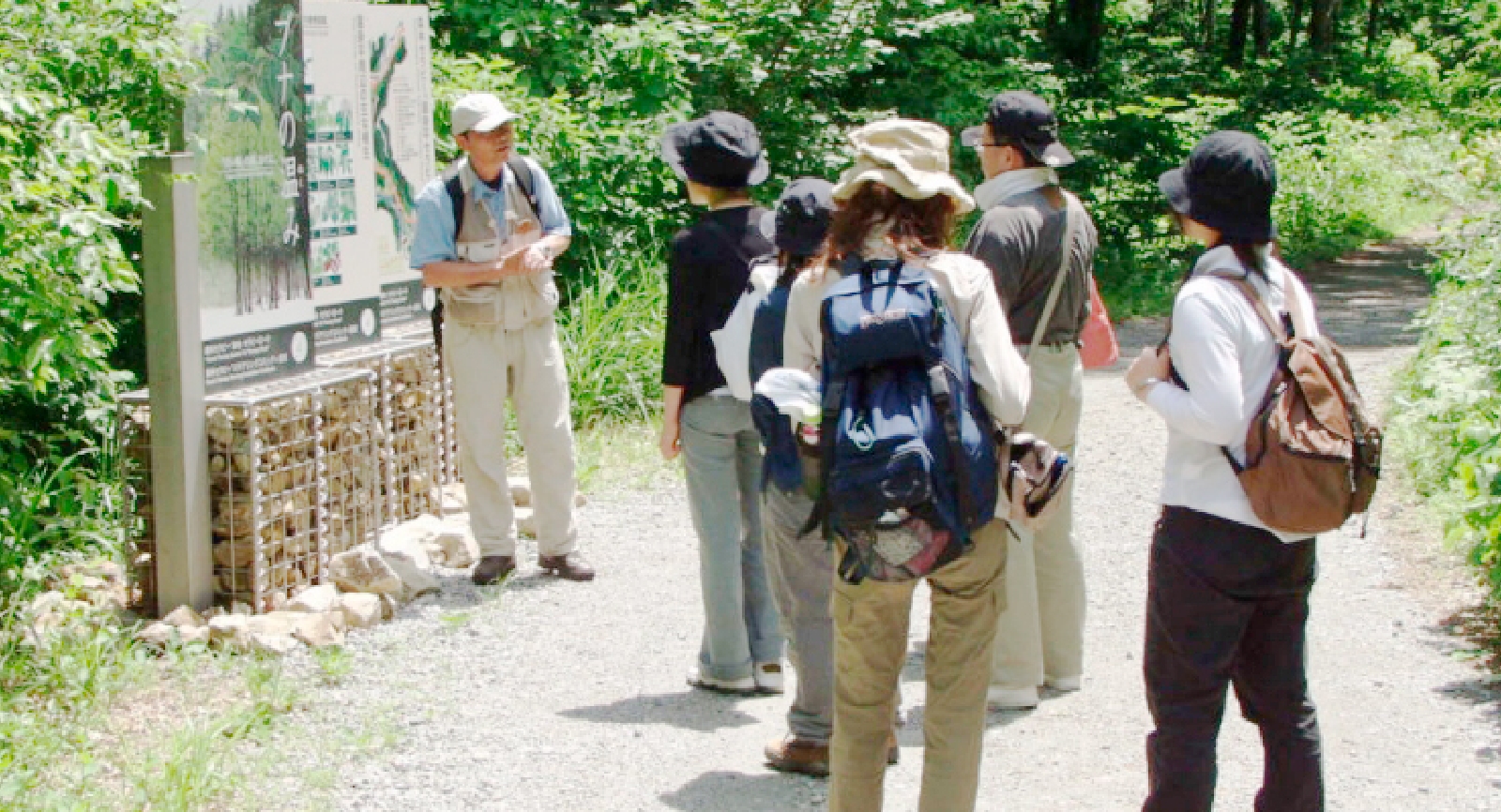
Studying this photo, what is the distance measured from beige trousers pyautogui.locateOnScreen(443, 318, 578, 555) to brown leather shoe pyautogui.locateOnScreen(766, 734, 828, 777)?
7.85 feet

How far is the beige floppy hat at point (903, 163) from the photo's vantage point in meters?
3.96

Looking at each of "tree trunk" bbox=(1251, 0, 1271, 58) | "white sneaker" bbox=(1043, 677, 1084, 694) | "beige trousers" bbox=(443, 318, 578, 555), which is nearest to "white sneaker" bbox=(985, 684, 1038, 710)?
"white sneaker" bbox=(1043, 677, 1084, 694)

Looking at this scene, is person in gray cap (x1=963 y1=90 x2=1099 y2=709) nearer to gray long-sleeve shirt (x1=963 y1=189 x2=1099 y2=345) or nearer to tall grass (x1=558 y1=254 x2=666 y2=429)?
gray long-sleeve shirt (x1=963 y1=189 x2=1099 y2=345)

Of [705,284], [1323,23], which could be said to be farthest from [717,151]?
[1323,23]

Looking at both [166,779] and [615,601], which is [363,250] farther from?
[166,779]

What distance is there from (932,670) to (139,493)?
12.2 feet

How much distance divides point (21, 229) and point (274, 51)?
79.2 inches

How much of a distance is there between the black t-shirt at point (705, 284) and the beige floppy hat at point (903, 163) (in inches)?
53.5

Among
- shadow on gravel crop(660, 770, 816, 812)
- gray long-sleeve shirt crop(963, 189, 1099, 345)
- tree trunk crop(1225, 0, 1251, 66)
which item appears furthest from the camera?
tree trunk crop(1225, 0, 1251, 66)

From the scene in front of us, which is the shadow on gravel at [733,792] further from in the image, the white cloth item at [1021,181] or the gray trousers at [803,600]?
the white cloth item at [1021,181]

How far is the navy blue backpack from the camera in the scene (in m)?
3.62

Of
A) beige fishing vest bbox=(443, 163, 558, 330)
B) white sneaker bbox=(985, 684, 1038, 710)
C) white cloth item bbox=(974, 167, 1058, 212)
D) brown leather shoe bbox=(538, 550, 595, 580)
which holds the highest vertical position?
white cloth item bbox=(974, 167, 1058, 212)

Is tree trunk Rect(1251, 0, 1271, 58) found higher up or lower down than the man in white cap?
higher up

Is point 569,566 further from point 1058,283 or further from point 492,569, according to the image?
point 1058,283
